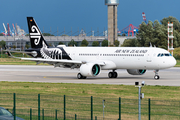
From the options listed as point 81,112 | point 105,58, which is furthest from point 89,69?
point 81,112

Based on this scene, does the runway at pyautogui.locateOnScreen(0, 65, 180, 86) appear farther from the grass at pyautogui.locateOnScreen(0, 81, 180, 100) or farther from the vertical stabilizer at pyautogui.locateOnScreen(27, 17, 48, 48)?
the grass at pyautogui.locateOnScreen(0, 81, 180, 100)

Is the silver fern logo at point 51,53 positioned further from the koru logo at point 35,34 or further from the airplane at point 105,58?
the koru logo at point 35,34

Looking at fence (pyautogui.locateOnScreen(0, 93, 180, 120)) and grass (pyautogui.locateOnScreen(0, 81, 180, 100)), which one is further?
grass (pyautogui.locateOnScreen(0, 81, 180, 100))

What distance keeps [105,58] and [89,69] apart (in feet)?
10.6

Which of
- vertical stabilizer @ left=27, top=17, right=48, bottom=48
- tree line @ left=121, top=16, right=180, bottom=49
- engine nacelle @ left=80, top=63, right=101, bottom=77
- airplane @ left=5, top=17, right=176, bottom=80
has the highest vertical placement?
tree line @ left=121, top=16, right=180, bottom=49

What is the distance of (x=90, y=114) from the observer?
17.0 meters

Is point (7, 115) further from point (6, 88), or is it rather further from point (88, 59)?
point (88, 59)

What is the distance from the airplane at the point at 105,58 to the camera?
38.8 meters

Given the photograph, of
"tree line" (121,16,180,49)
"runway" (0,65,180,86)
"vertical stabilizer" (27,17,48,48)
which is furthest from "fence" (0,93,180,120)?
"tree line" (121,16,180,49)

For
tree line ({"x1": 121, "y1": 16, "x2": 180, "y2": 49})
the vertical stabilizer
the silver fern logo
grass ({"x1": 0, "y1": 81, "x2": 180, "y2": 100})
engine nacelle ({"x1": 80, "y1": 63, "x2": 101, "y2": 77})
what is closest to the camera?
grass ({"x1": 0, "y1": 81, "x2": 180, "y2": 100})

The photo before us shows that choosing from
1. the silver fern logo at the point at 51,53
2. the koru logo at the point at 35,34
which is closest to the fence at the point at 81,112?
the silver fern logo at the point at 51,53

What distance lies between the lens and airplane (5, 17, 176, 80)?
1528 inches

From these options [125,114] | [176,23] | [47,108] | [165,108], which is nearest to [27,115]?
[47,108]

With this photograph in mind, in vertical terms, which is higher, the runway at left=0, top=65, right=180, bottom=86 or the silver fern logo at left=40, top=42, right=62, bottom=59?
the silver fern logo at left=40, top=42, right=62, bottom=59
